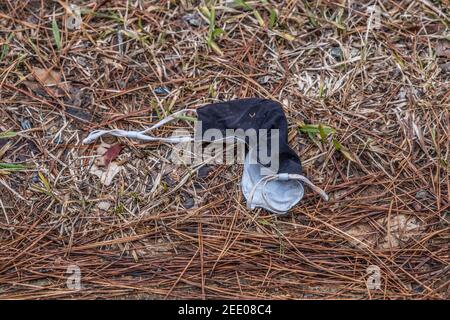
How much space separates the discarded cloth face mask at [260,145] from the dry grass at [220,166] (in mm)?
42

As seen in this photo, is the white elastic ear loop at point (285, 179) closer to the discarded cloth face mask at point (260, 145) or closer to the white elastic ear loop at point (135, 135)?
the discarded cloth face mask at point (260, 145)

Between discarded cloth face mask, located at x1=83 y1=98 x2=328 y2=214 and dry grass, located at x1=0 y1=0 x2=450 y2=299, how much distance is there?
42mm

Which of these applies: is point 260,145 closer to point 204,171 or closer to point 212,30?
point 204,171

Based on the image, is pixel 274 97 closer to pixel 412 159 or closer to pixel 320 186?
pixel 320 186

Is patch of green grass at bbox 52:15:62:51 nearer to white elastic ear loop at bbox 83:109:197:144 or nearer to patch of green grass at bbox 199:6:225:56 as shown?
white elastic ear loop at bbox 83:109:197:144

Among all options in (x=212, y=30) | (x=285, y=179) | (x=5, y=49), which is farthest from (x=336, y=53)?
(x=5, y=49)

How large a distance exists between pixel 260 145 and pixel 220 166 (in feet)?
0.60

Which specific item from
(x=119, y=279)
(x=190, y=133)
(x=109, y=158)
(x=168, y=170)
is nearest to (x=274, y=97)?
(x=190, y=133)

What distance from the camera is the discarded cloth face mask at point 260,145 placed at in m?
2.11

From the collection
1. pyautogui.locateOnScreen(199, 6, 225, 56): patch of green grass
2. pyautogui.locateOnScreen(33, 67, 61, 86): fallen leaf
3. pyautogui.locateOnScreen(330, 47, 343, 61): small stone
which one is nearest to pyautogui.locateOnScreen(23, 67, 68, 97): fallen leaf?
pyautogui.locateOnScreen(33, 67, 61, 86): fallen leaf

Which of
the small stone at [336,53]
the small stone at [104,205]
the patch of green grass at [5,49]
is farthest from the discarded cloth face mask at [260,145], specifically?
the patch of green grass at [5,49]

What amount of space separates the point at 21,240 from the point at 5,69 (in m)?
0.79

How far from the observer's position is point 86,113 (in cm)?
231

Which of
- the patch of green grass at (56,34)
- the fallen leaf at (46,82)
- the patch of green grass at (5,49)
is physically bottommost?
the fallen leaf at (46,82)
